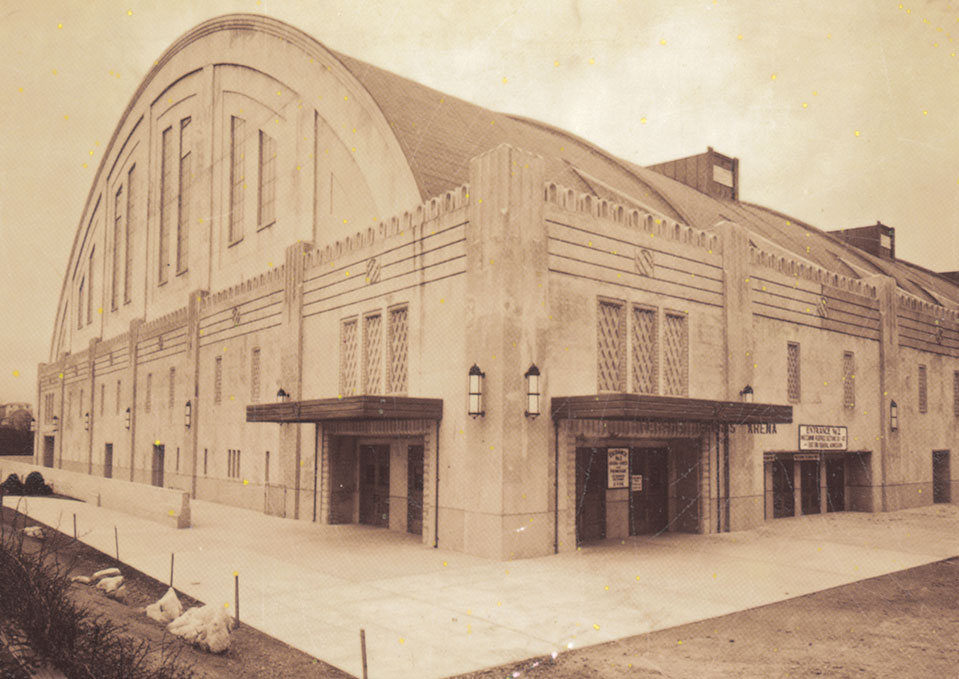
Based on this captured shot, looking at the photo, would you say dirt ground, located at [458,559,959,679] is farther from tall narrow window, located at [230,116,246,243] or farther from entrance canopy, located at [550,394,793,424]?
tall narrow window, located at [230,116,246,243]

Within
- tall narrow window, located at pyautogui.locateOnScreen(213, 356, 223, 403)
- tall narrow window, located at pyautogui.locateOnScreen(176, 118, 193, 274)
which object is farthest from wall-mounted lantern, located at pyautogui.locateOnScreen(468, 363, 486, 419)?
tall narrow window, located at pyautogui.locateOnScreen(176, 118, 193, 274)

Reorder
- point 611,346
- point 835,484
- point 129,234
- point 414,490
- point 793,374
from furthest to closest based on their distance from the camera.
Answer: point 129,234
point 835,484
point 793,374
point 414,490
point 611,346

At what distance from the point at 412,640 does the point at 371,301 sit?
12.7m

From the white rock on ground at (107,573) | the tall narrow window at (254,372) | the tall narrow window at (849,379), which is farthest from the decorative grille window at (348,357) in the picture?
the tall narrow window at (849,379)

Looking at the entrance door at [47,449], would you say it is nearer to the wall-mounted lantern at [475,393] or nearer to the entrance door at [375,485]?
the entrance door at [375,485]

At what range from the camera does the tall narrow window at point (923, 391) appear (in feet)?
104

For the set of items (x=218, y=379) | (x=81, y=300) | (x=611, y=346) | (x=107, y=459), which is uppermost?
(x=81, y=300)

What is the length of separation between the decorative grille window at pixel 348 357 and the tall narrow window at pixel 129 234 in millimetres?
27332

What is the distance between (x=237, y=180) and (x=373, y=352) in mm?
15367

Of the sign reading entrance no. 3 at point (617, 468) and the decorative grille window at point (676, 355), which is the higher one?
the decorative grille window at point (676, 355)

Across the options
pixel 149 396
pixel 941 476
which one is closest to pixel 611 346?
pixel 941 476

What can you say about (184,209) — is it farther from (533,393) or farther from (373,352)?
(533,393)

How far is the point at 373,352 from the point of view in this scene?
22172 mm

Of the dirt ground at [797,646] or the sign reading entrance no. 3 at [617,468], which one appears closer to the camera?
the dirt ground at [797,646]
